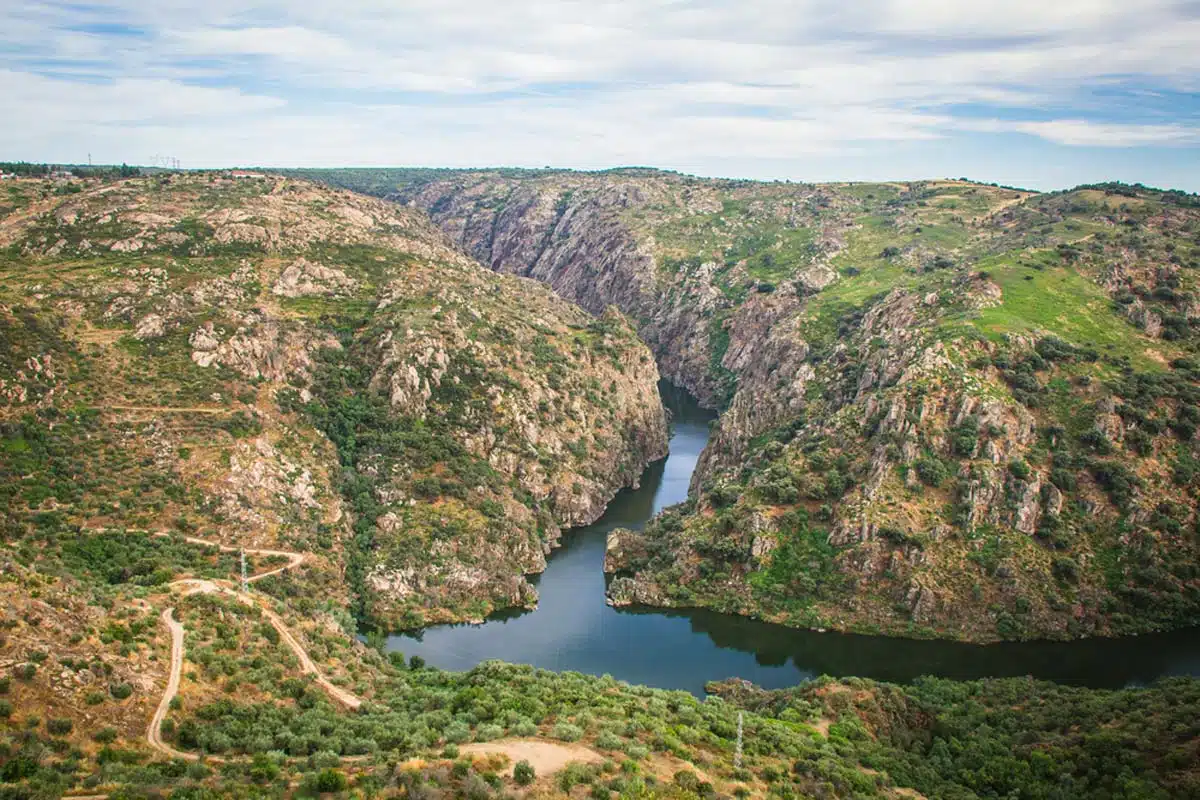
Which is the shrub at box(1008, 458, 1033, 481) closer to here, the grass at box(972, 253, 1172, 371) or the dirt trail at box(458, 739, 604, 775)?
the grass at box(972, 253, 1172, 371)

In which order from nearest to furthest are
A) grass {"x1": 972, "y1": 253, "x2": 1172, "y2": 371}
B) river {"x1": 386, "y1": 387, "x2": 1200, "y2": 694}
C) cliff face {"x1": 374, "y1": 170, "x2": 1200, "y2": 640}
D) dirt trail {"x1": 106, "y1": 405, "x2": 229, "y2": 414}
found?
river {"x1": 386, "y1": 387, "x2": 1200, "y2": 694}, cliff face {"x1": 374, "y1": 170, "x2": 1200, "y2": 640}, dirt trail {"x1": 106, "y1": 405, "x2": 229, "y2": 414}, grass {"x1": 972, "y1": 253, "x2": 1172, "y2": 371}

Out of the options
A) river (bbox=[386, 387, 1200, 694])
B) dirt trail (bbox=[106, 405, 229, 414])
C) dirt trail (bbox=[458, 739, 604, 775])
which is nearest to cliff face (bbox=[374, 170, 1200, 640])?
river (bbox=[386, 387, 1200, 694])

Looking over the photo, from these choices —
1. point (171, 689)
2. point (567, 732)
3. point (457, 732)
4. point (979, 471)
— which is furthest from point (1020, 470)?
point (171, 689)

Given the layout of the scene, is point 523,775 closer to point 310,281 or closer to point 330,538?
point 330,538

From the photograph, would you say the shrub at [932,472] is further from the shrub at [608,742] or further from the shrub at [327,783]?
the shrub at [327,783]

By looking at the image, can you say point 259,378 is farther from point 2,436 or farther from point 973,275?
point 973,275

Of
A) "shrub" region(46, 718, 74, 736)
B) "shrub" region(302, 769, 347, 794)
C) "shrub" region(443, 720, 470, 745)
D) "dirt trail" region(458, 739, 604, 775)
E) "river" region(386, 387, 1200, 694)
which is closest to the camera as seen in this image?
"shrub" region(302, 769, 347, 794)
